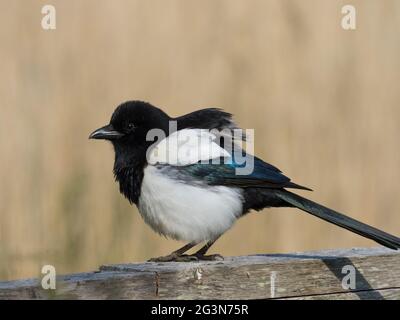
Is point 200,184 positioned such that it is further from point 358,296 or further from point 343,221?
point 358,296

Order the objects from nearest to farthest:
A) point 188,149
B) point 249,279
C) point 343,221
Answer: point 249,279 < point 343,221 < point 188,149

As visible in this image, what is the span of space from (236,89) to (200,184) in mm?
958

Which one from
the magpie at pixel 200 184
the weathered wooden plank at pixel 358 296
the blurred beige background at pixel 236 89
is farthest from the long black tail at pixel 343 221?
the blurred beige background at pixel 236 89

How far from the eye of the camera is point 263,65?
11.7 ft

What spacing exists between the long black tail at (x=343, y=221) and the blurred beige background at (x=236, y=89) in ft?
1.62

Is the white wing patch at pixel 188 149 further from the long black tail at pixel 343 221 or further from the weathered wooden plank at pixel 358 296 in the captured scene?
the weathered wooden plank at pixel 358 296

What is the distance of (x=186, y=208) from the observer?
2.55 meters

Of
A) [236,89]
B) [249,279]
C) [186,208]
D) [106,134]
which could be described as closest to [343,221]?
[186,208]

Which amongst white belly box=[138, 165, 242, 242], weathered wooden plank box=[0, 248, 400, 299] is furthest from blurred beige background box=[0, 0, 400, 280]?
weathered wooden plank box=[0, 248, 400, 299]

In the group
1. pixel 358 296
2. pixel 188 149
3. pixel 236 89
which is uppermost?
pixel 236 89

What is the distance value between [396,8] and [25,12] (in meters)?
1.72

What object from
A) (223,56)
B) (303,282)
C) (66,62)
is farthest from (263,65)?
(303,282)

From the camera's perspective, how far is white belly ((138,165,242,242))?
2.54 meters

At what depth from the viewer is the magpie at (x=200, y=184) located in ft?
8.37
